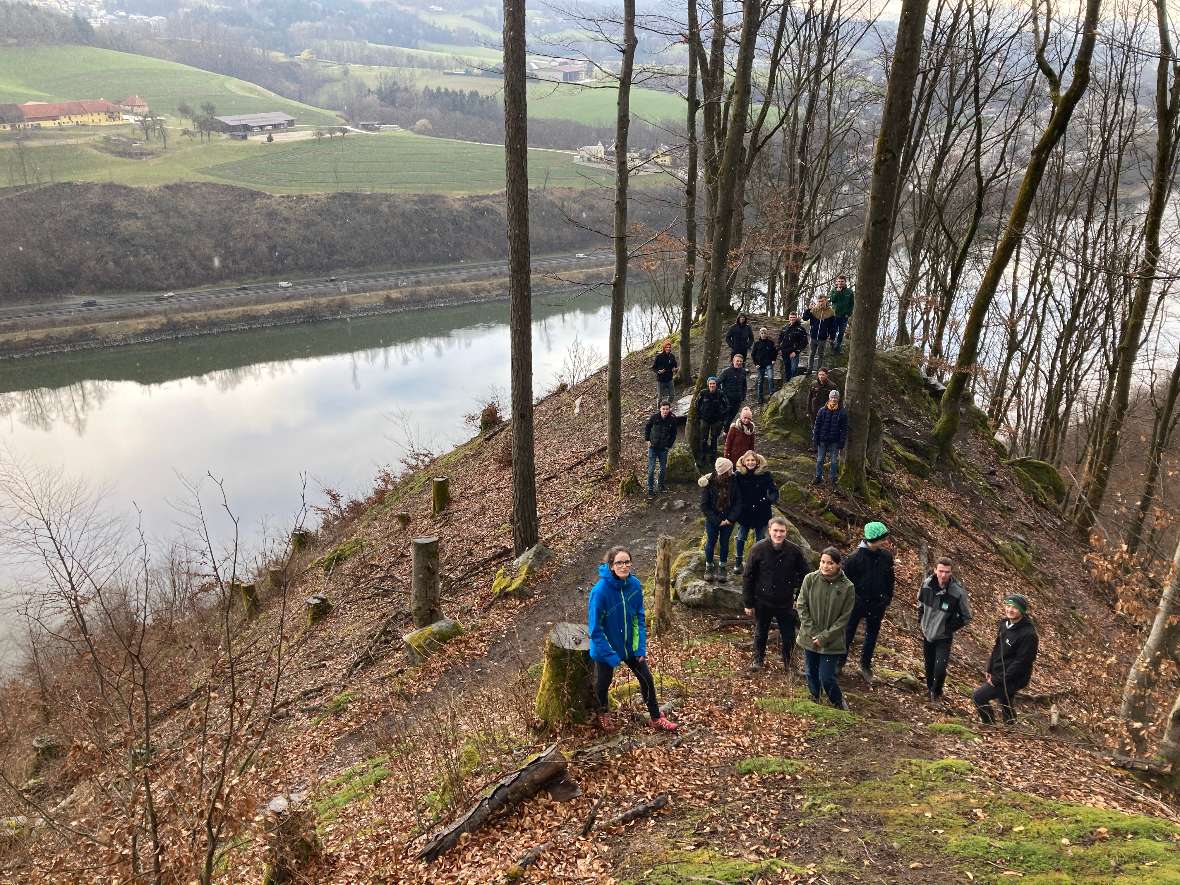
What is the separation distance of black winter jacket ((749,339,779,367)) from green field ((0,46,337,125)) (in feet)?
376

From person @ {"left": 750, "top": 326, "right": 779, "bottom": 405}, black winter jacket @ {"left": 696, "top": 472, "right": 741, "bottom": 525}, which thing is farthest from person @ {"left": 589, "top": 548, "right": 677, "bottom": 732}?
person @ {"left": 750, "top": 326, "right": 779, "bottom": 405}

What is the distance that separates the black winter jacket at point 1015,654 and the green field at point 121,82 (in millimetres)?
122336

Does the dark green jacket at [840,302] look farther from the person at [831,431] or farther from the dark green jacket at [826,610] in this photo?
the dark green jacket at [826,610]

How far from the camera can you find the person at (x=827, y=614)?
21.1 ft

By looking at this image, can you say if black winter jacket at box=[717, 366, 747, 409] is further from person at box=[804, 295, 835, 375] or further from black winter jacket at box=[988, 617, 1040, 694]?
black winter jacket at box=[988, 617, 1040, 694]

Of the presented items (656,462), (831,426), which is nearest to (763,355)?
(831,426)

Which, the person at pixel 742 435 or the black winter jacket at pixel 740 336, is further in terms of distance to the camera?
the black winter jacket at pixel 740 336

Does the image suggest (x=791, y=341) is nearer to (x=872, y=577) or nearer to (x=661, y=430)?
(x=661, y=430)

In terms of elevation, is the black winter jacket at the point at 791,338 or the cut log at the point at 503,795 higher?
the black winter jacket at the point at 791,338

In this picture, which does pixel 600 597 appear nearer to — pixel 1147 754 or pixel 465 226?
pixel 1147 754

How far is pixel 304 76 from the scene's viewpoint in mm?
149500

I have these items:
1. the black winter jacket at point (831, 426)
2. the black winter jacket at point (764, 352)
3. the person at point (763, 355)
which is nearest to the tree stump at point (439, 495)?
the person at point (763, 355)

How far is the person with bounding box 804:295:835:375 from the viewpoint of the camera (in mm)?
15672

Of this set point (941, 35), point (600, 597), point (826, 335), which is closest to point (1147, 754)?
point (600, 597)
